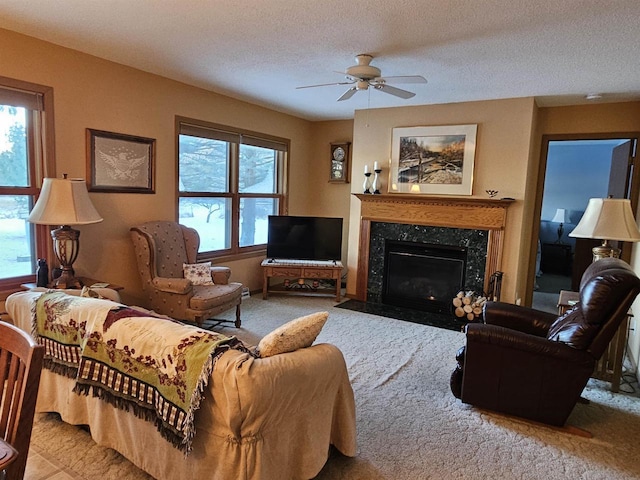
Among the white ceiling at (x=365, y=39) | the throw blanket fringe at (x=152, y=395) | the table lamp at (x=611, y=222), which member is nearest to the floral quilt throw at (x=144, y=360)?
the throw blanket fringe at (x=152, y=395)

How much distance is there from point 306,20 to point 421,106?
286cm

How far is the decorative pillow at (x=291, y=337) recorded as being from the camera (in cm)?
185

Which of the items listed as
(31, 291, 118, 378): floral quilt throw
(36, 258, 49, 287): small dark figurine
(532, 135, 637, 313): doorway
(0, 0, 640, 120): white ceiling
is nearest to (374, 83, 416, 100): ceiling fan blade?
(0, 0, 640, 120): white ceiling

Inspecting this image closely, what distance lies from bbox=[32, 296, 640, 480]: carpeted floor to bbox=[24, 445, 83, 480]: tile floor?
0.03m

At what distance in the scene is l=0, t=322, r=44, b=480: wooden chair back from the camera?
1.15 metres

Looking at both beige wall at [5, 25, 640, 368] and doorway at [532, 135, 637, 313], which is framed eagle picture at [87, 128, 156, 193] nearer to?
beige wall at [5, 25, 640, 368]

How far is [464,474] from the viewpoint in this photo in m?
2.15

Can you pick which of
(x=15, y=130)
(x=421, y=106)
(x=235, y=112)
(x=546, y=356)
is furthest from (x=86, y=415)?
(x=421, y=106)

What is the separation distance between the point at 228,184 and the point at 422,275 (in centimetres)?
278

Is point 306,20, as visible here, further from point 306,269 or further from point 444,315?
point 444,315

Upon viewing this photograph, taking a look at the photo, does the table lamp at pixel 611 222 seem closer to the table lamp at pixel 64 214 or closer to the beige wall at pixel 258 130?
the beige wall at pixel 258 130

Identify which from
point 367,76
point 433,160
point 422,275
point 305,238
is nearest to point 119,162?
point 367,76

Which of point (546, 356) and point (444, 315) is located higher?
point (546, 356)

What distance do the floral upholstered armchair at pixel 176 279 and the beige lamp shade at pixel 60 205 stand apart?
32.0 inches
